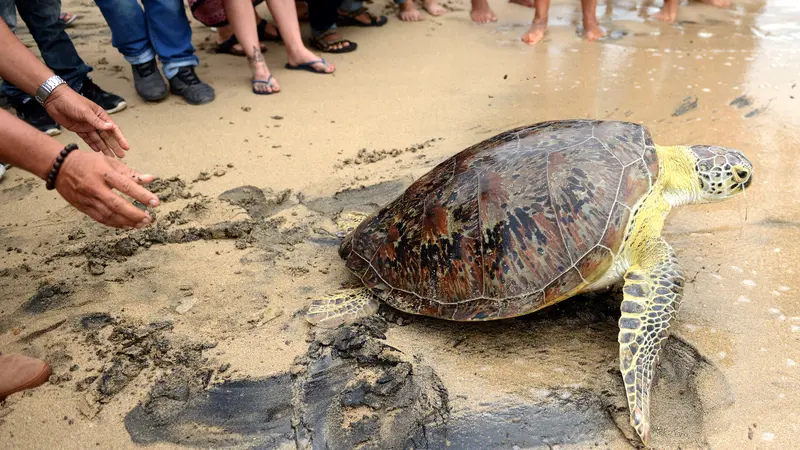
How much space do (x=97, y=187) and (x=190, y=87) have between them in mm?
2350

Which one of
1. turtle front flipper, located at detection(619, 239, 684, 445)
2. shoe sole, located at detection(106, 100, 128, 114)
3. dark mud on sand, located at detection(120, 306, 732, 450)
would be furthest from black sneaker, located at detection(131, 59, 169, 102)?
turtle front flipper, located at detection(619, 239, 684, 445)

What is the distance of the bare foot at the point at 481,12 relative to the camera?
4.68 m

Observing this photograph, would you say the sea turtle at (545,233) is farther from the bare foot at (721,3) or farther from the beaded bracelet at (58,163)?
the bare foot at (721,3)

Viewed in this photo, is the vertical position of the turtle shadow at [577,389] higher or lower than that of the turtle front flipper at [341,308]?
lower

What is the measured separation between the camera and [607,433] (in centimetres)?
142

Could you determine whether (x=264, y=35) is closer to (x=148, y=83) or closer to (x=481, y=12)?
(x=148, y=83)

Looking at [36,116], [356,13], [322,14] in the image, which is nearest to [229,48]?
[322,14]

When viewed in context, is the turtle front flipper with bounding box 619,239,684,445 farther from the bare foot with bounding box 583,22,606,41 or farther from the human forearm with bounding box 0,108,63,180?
the bare foot with bounding box 583,22,606,41

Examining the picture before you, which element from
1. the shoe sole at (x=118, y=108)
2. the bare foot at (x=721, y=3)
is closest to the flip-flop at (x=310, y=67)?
the shoe sole at (x=118, y=108)

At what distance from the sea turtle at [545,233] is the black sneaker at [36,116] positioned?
2.25 meters

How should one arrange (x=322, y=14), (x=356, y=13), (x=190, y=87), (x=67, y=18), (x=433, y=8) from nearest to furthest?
(x=190, y=87)
(x=322, y=14)
(x=356, y=13)
(x=67, y=18)
(x=433, y=8)

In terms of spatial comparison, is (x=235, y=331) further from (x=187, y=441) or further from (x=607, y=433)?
(x=607, y=433)

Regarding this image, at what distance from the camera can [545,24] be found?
4266 millimetres

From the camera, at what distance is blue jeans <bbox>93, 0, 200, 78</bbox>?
3.20m
